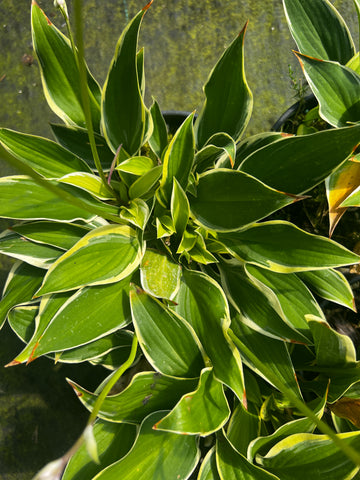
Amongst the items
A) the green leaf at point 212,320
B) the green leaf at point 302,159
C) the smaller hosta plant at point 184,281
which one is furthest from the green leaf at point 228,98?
the green leaf at point 212,320

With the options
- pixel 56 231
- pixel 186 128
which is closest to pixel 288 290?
pixel 186 128

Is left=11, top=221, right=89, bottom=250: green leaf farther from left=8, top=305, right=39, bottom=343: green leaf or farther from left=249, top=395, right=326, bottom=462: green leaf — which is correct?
left=249, top=395, right=326, bottom=462: green leaf

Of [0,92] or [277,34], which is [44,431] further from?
[277,34]

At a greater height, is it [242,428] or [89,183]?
[89,183]

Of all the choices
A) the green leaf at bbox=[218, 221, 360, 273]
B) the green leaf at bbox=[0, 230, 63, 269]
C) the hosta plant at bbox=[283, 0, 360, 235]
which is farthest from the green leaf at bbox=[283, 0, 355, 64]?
the green leaf at bbox=[0, 230, 63, 269]

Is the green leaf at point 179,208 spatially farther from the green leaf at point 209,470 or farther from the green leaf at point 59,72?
the green leaf at point 209,470

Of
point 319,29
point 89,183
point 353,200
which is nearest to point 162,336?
point 89,183

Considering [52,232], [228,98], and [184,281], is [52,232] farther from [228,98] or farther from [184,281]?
[228,98]
